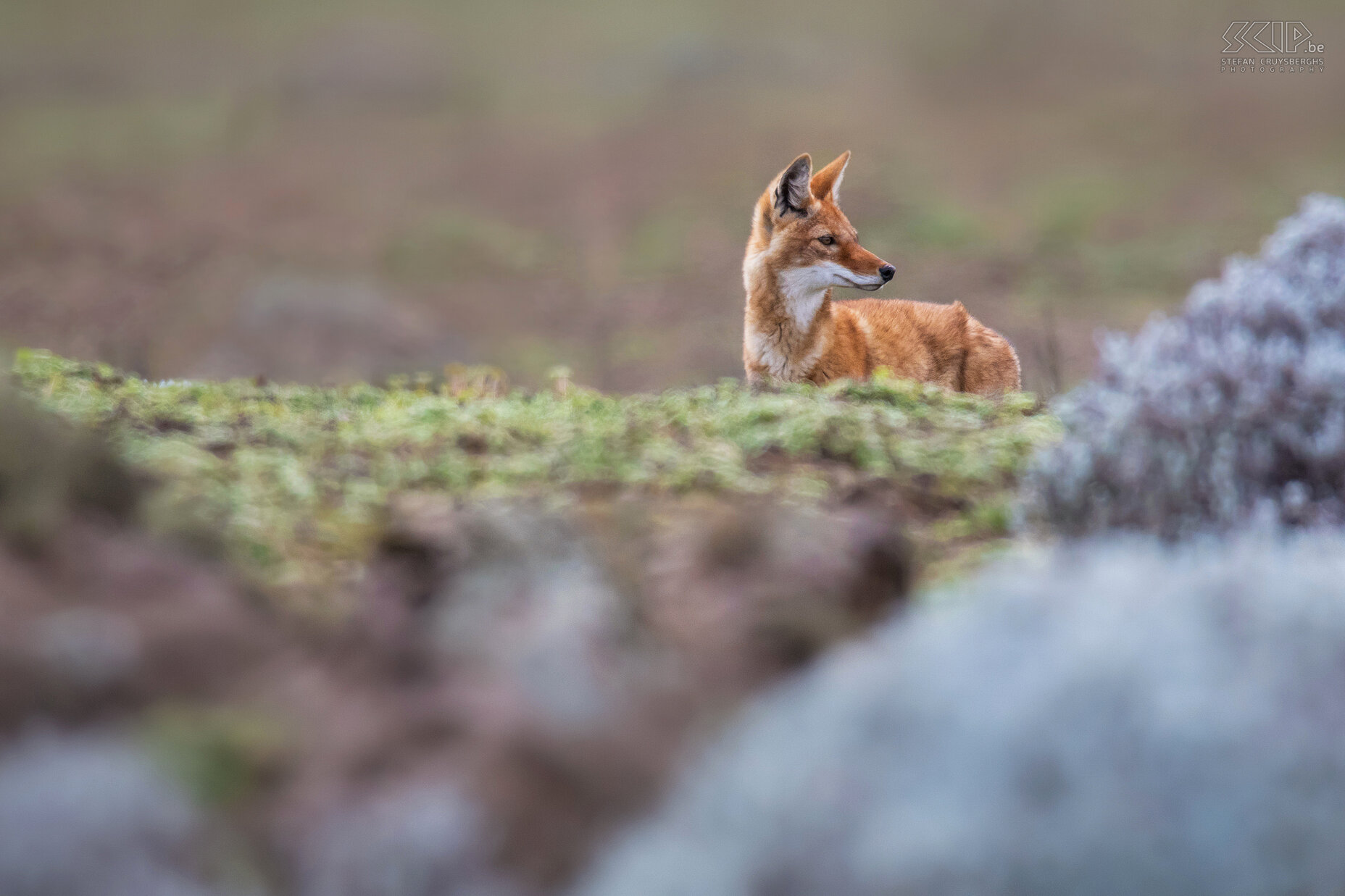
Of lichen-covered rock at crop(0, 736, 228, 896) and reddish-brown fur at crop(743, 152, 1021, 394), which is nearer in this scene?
lichen-covered rock at crop(0, 736, 228, 896)

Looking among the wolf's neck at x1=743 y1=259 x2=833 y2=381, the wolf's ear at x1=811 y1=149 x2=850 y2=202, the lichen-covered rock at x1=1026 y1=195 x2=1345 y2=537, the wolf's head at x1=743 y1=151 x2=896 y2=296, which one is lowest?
A: the lichen-covered rock at x1=1026 y1=195 x2=1345 y2=537

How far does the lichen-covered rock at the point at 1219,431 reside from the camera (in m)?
3.68

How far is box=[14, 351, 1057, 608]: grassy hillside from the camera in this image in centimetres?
359

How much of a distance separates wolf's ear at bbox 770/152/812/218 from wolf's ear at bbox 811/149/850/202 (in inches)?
7.2

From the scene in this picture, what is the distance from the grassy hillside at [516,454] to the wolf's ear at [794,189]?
5.00 ft

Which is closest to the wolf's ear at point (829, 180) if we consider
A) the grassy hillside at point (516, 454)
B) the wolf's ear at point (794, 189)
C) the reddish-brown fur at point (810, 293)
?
the reddish-brown fur at point (810, 293)

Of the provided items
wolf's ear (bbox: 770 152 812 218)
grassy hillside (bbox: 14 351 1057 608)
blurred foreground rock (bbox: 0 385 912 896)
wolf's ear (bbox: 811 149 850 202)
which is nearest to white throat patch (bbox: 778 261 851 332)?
wolf's ear (bbox: 770 152 812 218)

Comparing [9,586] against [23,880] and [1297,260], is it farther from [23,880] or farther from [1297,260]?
[1297,260]

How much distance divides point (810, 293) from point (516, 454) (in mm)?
3005

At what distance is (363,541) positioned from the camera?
3.60m

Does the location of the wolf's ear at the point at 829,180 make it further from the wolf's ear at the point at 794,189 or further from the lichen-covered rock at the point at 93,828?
the lichen-covered rock at the point at 93,828

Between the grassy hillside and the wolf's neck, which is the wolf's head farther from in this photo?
the grassy hillside

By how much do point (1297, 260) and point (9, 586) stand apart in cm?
416

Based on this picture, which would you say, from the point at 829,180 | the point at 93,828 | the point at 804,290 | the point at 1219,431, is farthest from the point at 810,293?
the point at 93,828
